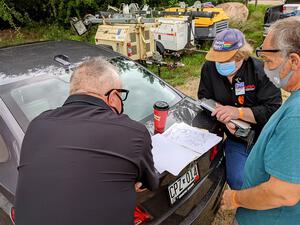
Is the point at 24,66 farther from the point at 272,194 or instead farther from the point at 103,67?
the point at 272,194

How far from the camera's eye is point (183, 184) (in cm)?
180

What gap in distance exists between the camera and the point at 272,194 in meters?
1.24

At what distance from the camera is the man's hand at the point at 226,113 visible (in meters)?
2.29

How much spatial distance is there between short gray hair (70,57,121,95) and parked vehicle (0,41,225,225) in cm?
59

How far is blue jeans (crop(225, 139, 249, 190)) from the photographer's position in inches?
95.6

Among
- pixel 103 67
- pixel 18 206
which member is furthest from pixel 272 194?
pixel 18 206

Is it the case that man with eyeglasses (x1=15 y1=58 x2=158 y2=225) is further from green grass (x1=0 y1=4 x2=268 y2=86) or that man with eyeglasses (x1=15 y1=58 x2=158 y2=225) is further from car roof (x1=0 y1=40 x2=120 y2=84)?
green grass (x1=0 y1=4 x2=268 y2=86)

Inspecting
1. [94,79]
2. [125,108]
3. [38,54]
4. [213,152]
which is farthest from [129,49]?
[94,79]

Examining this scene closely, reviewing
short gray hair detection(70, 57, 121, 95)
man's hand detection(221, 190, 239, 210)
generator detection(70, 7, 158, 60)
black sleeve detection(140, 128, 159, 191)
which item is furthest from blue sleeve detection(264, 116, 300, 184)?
generator detection(70, 7, 158, 60)

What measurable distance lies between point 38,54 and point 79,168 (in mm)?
1583

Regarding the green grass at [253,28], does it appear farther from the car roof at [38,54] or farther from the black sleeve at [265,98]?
the car roof at [38,54]

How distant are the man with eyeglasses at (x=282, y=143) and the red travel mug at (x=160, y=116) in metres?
0.76

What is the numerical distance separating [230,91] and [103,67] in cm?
146

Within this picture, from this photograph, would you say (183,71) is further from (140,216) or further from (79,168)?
(79,168)
